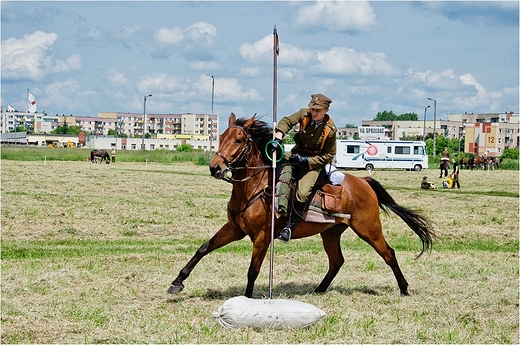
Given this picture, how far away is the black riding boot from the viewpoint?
9625mm

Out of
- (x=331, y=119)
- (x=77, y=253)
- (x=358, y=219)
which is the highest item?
(x=331, y=119)

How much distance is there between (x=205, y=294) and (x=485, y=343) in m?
3.92

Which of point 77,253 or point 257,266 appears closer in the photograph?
point 257,266

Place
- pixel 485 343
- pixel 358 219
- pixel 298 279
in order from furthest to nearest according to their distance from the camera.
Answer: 1. pixel 298 279
2. pixel 358 219
3. pixel 485 343

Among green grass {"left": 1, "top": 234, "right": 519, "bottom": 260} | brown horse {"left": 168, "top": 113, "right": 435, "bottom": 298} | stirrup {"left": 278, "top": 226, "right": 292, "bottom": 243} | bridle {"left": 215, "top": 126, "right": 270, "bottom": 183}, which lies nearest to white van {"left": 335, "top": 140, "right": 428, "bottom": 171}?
green grass {"left": 1, "top": 234, "right": 519, "bottom": 260}

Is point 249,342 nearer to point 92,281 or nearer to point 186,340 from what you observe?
point 186,340

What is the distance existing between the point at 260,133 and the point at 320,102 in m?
0.92

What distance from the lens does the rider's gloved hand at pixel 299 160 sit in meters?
9.71

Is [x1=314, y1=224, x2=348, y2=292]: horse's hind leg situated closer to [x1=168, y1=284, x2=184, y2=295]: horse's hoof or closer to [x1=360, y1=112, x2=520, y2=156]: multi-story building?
[x1=168, y1=284, x2=184, y2=295]: horse's hoof

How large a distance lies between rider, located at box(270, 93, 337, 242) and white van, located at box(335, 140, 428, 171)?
5159 centimetres

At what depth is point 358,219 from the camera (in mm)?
10250

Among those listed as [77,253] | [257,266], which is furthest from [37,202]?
[257,266]

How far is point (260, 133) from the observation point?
31.4ft

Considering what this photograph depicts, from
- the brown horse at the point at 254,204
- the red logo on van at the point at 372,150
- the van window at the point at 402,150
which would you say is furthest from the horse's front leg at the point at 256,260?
the van window at the point at 402,150
